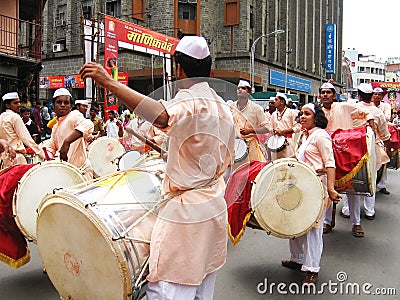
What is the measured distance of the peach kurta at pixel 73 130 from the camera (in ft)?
15.4

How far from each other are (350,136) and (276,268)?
170cm

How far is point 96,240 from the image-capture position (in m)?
2.19

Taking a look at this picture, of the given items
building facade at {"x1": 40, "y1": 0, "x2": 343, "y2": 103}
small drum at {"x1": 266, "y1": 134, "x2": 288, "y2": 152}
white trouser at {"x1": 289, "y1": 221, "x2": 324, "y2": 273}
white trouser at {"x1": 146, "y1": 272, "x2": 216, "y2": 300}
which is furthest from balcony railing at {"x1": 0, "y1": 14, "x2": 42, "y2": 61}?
white trouser at {"x1": 146, "y1": 272, "x2": 216, "y2": 300}

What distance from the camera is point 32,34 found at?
1606 centimetres

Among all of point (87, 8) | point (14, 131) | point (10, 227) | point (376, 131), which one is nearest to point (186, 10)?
point (87, 8)

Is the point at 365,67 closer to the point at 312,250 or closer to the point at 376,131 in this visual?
the point at 376,131

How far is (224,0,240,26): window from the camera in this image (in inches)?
1201

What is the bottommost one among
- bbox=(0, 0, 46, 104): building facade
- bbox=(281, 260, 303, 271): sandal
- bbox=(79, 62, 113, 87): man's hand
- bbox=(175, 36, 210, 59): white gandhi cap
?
bbox=(281, 260, 303, 271): sandal

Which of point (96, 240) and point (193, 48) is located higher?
point (193, 48)

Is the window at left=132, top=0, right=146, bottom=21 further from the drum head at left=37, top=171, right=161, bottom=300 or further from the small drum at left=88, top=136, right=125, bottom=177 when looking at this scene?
the drum head at left=37, top=171, right=161, bottom=300

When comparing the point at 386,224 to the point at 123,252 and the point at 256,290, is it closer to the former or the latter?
the point at 256,290

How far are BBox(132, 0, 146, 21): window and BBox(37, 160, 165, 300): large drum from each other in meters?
27.6

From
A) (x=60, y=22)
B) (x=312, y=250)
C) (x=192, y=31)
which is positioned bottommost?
(x=312, y=250)

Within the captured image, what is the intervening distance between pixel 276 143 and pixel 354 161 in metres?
1.76
